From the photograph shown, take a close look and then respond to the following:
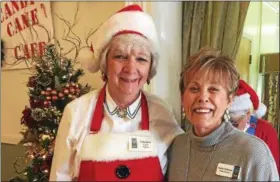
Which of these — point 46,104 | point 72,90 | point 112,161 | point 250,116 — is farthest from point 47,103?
point 250,116

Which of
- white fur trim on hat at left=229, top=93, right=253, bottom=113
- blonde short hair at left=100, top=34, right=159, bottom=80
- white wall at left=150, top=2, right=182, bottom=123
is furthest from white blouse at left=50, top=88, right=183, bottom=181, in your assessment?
white wall at left=150, top=2, right=182, bottom=123

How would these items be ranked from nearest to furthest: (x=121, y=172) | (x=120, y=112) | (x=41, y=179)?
(x=121, y=172) < (x=120, y=112) < (x=41, y=179)

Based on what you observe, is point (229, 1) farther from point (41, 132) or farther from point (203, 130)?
point (41, 132)


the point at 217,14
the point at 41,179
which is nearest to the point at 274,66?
the point at 217,14

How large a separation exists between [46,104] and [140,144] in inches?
28.7

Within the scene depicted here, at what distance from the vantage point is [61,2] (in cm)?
228

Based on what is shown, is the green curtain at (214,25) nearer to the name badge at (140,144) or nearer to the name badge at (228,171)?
the name badge at (140,144)

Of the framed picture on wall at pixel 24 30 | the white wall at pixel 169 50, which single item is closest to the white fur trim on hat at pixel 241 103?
the white wall at pixel 169 50

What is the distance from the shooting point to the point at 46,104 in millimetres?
1565

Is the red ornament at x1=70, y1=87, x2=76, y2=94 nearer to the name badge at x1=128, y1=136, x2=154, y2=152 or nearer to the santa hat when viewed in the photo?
the santa hat

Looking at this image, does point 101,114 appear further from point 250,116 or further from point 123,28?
point 250,116

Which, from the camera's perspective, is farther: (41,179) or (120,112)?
(41,179)

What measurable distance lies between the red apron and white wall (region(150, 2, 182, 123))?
81 centimetres

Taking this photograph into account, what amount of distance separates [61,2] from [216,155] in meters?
1.85
